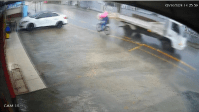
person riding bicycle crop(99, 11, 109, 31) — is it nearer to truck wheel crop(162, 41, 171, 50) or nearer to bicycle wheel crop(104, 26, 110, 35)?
bicycle wheel crop(104, 26, 110, 35)

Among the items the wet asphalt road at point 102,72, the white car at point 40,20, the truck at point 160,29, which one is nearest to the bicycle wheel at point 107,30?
the wet asphalt road at point 102,72

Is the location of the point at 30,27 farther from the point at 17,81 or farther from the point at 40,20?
the point at 17,81

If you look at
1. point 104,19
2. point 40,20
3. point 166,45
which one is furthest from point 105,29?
point 40,20

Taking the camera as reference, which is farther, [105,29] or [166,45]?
[105,29]

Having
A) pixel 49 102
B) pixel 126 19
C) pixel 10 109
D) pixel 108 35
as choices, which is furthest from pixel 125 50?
pixel 10 109

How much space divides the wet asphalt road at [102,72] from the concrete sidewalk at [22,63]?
0.33 meters

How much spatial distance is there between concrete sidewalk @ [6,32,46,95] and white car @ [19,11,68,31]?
0.97 m

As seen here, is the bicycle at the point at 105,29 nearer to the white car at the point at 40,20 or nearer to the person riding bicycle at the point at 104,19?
the person riding bicycle at the point at 104,19

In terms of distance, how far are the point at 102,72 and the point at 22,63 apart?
176 inches

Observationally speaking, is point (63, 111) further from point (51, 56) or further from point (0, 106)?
point (51, 56)

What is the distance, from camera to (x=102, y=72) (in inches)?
428

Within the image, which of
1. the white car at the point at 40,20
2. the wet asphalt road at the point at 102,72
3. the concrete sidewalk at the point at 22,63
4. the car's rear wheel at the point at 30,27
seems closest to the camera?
the wet asphalt road at the point at 102,72

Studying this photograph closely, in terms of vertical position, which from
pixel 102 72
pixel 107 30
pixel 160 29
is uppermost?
pixel 160 29

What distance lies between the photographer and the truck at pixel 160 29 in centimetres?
1293
